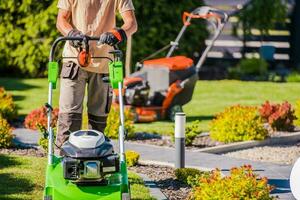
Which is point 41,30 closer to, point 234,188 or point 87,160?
point 234,188

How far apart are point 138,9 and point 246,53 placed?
462cm

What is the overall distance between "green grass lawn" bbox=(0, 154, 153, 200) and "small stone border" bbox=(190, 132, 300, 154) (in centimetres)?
249

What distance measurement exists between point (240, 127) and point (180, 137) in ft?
8.99

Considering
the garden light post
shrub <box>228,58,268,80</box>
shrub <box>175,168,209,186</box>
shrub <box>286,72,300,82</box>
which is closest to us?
shrub <box>175,168,209,186</box>

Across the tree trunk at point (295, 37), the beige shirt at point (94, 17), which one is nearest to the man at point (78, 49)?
the beige shirt at point (94, 17)

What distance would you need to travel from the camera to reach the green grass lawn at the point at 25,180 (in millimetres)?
8008

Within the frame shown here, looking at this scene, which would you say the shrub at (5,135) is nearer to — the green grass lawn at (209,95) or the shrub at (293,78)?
the green grass lawn at (209,95)

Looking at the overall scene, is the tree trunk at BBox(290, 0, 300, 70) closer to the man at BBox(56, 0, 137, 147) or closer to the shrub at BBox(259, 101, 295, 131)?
the shrub at BBox(259, 101, 295, 131)

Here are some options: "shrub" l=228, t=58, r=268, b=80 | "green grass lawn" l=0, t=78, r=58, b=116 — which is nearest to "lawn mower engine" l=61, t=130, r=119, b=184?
"green grass lawn" l=0, t=78, r=58, b=116

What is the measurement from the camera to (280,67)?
2312 cm

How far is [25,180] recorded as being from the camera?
8672 millimetres

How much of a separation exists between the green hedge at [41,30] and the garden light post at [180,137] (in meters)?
10.2

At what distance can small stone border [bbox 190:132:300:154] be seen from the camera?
37.9 ft

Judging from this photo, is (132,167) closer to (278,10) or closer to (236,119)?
(236,119)
